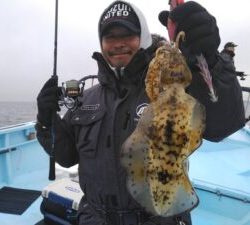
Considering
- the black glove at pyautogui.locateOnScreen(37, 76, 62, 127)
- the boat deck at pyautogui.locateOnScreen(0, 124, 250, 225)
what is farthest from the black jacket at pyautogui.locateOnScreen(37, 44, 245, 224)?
the boat deck at pyautogui.locateOnScreen(0, 124, 250, 225)

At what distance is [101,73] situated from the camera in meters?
3.20

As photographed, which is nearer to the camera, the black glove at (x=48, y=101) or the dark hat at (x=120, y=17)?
the dark hat at (x=120, y=17)

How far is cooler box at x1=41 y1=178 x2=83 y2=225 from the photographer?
16.5ft

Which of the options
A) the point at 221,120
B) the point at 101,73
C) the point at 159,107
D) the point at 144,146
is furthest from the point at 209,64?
the point at 101,73

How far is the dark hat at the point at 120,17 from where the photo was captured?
2.98 m

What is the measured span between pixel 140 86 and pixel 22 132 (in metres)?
5.60

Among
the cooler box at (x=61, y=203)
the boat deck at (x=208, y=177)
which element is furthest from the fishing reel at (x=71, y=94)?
the boat deck at (x=208, y=177)

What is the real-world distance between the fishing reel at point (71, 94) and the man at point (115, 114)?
6cm

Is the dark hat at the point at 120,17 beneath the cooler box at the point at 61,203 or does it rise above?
above

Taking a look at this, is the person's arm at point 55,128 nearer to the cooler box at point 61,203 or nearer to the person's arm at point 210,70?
the person's arm at point 210,70

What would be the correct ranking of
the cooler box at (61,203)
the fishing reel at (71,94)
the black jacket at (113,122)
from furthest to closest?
the cooler box at (61,203) < the fishing reel at (71,94) < the black jacket at (113,122)

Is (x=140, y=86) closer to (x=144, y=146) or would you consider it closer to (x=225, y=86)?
(x=225, y=86)

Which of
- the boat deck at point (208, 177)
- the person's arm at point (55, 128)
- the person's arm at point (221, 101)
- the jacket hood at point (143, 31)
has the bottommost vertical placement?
the boat deck at point (208, 177)

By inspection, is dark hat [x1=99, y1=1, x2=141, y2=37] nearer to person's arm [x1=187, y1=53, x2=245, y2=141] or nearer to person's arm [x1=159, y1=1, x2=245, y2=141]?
person's arm [x1=159, y1=1, x2=245, y2=141]
